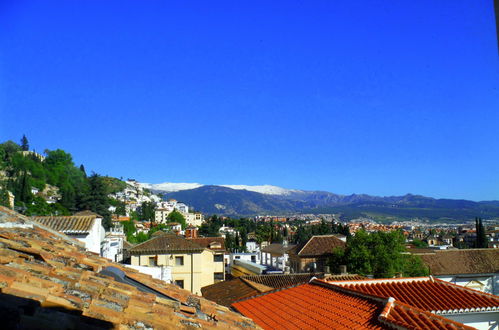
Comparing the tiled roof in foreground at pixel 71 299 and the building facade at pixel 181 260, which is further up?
the tiled roof in foreground at pixel 71 299

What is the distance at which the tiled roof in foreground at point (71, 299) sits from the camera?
281 cm

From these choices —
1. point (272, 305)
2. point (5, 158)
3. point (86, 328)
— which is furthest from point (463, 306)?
point (5, 158)

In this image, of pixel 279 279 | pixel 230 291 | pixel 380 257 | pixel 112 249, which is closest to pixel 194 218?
pixel 112 249

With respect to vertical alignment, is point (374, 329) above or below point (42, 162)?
below

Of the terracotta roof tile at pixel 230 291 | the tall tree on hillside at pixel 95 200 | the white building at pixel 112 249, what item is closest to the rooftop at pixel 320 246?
the white building at pixel 112 249

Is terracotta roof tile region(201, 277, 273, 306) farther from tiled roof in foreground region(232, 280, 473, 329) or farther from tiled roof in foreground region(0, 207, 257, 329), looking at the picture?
tiled roof in foreground region(0, 207, 257, 329)

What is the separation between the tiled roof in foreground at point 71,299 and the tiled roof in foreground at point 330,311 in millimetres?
4109

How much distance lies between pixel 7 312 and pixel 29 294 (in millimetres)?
533

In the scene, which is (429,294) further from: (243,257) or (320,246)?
(243,257)

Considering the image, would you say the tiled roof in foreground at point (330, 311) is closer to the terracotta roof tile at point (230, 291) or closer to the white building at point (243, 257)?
the terracotta roof tile at point (230, 291)

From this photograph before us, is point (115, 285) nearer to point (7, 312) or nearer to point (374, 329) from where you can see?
point (7, 312)

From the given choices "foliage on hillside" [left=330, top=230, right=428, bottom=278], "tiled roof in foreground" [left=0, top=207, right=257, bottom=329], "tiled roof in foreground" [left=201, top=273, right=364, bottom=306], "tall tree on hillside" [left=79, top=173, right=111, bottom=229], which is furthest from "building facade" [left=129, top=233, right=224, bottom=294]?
"tall tree on hillside" [left=79, top=173, right=111, bottom=229]

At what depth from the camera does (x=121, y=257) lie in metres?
36.8

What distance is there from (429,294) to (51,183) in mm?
126379
